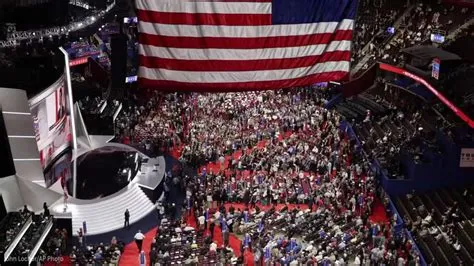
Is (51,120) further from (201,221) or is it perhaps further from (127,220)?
(201,221)

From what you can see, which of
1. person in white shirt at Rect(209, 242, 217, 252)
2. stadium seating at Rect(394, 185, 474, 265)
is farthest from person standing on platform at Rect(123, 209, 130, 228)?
stadium seating at Rect(394, 185, 474, 265)

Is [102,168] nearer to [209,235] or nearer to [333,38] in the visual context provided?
[209,235]

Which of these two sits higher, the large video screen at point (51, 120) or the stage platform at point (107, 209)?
the large video screen at point (51, 120)

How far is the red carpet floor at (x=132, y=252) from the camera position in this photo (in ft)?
83.5

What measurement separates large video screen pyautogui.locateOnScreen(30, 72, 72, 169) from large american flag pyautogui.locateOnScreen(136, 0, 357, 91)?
18.5 m

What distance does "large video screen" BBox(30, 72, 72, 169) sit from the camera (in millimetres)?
26906

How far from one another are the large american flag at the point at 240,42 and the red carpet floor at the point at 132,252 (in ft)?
56.7

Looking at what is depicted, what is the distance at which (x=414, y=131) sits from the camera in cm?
3541

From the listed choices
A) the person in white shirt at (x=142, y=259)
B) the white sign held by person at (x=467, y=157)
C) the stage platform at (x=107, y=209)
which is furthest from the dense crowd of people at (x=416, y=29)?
the person in white shirt at (x=142, y=259)

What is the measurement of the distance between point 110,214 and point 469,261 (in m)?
16.7

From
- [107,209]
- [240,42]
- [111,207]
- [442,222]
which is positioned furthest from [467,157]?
[240,42]

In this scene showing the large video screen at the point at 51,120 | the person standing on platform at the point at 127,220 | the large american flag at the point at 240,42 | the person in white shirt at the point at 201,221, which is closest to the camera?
the large american flag at the point at 240,42

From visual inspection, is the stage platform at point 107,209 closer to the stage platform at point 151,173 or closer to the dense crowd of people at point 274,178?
the stage platform at point 151,173

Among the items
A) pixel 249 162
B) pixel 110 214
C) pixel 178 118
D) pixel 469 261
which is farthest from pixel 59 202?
pixel 469 261
